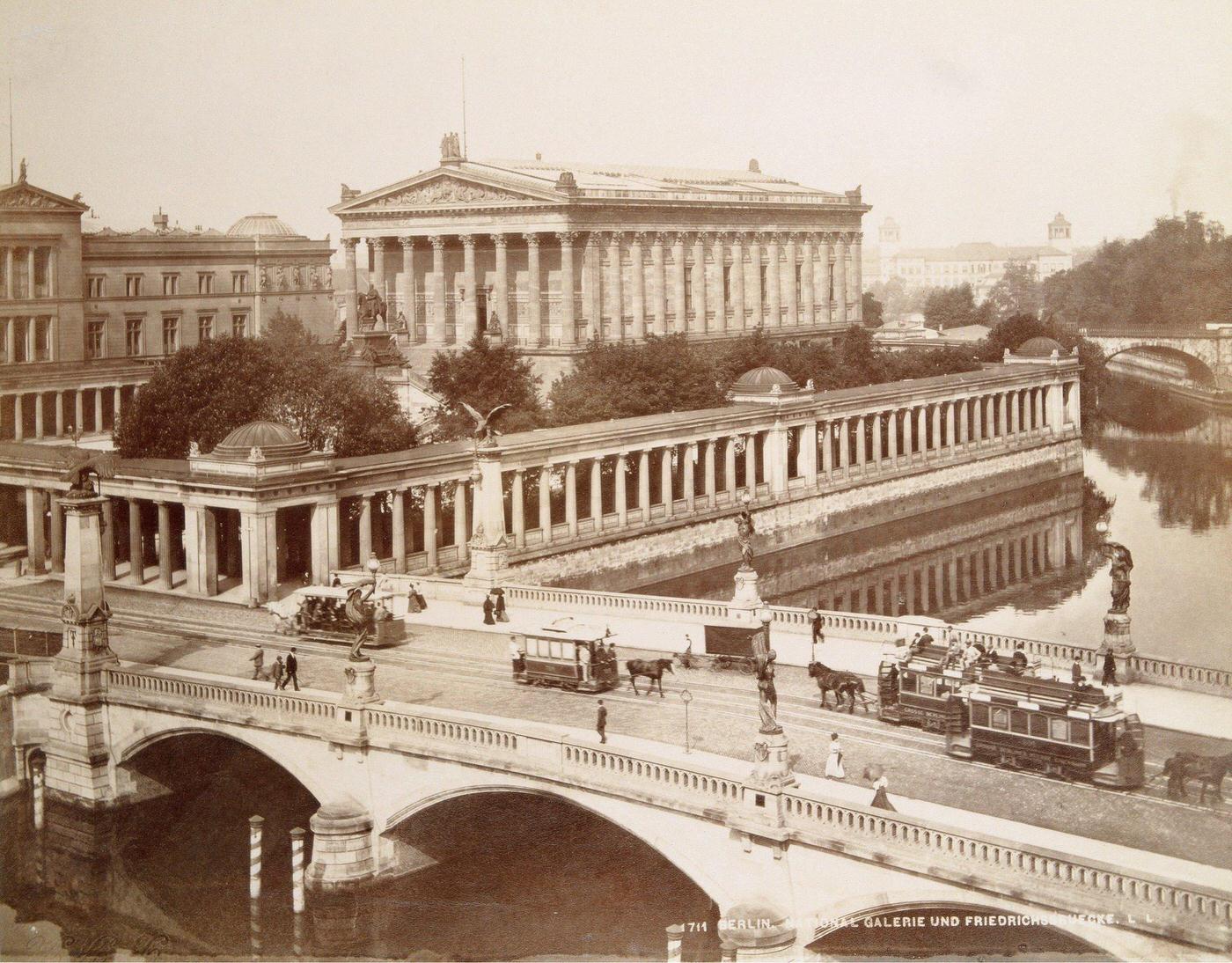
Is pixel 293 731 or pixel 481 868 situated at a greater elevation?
pixel 293 731

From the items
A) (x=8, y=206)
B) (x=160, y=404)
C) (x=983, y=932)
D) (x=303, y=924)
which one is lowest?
(x=303, y=924)

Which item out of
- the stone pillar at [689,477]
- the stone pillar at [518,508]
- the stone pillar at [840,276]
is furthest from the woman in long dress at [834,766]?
the stone pillar at [840,276]

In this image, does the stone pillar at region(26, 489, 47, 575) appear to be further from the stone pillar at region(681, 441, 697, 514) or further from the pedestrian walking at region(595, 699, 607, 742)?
the pedestrian walking at region(595, 699, 607, 742)

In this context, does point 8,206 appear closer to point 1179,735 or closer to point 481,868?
point 481,868

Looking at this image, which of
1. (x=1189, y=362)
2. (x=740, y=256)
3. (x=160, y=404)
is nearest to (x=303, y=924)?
(x=160, y=404)

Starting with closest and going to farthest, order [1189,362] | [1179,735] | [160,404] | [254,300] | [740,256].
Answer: [1179,735]
[160,404]
[1189,362]
[254,300]
[740,256]
